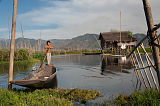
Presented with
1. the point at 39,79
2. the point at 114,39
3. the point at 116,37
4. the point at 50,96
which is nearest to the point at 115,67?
the point at 50,96

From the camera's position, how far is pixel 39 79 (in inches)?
228

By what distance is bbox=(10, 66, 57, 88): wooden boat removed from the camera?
224 inches

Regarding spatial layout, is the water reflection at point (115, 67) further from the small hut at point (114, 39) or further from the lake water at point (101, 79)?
the small hut at point (114, 39)

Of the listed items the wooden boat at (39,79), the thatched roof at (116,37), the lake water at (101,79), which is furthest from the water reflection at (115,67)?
the thatched roof at (116,37)

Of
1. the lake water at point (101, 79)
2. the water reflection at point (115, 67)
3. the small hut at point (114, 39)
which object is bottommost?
the lake water at point (101, 79)

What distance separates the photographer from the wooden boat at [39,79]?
5.69 metres

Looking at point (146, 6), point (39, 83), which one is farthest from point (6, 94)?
point (146, 6)

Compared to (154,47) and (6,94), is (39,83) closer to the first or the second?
(6,94)

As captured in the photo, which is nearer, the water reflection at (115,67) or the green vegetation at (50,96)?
the green vegetation at (50,96)

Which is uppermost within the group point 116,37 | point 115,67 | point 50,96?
point 116,37

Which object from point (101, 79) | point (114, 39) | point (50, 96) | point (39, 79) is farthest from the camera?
point (114, 39)

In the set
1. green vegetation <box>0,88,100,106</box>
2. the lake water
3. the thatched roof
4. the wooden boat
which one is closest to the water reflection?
the lake water

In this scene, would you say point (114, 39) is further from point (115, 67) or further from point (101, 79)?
point (101, 79)

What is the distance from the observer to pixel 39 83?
5.85m
